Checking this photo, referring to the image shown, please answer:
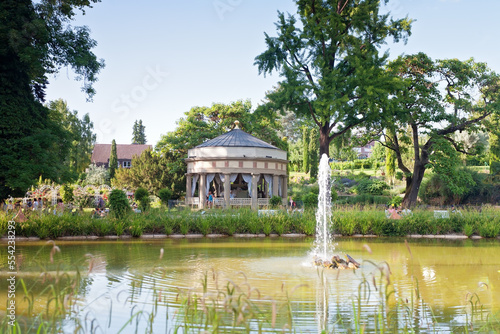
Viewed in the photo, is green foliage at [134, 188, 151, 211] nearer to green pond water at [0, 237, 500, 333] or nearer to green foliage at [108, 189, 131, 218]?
green foliage at [108, 189, 131, 218]

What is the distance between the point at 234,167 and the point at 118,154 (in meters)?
50.0

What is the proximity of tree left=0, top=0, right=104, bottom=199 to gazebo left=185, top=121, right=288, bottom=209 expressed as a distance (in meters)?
10.4

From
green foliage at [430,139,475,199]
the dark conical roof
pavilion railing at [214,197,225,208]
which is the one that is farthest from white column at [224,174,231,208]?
green foliage at [430,139,475,199]

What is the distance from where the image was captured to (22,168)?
20.1 m

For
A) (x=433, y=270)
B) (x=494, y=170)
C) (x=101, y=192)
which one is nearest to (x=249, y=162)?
(x=101, y=192)

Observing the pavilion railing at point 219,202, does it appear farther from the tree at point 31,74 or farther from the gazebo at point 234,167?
the tree at point 31,74

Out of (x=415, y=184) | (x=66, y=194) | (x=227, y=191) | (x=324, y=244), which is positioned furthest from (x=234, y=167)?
(x=324, y=244)

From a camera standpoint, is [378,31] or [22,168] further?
[378,31]

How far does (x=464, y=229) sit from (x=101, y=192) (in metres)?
18.1

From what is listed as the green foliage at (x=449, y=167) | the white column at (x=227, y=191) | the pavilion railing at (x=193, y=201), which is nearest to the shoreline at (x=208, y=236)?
the green foliage at (x=449, y=167)

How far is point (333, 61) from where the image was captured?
29.1m

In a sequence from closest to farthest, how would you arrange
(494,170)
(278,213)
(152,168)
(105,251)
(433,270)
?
1. (433,270)
2. (105,251)
3. (278,213)
4. (494,170)
5. (152,168)

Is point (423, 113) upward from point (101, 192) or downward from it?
upward

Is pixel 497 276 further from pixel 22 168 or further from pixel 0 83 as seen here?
pixel 0 83
